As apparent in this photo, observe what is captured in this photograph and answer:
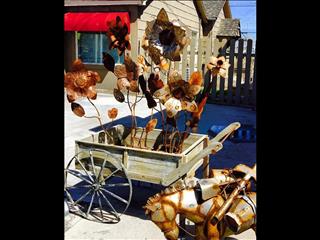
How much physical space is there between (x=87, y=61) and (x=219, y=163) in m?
9.60

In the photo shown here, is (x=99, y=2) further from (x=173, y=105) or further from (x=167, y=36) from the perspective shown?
(x=173, y=105)

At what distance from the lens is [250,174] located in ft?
10.3

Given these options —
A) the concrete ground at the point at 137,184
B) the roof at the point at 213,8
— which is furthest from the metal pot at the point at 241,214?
the roof at the point at 213,8

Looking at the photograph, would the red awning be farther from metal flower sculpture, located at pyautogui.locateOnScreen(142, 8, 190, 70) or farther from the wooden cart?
metal flower sculpture, located at pyautogui.locateOnScreen(142, 8, 190, 70)

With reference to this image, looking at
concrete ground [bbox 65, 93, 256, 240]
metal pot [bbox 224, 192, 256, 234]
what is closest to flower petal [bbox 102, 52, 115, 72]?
concrete ground [bbox 65, 93, 256, 240]

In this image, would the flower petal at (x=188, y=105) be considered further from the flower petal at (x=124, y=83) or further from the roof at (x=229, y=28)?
the roof at (x=229, y=28)

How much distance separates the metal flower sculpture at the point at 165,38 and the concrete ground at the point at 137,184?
1.67 metres

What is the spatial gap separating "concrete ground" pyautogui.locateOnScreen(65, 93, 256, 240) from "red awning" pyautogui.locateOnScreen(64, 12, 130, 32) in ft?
7.97

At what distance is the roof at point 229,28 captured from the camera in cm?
2155

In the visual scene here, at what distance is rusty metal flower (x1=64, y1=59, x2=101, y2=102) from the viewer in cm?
359

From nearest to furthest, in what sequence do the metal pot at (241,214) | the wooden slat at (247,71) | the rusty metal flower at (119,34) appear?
the metal pot at (241,214) < the rusty metal flower at (119,34) < the wooden slat at (247,71)
